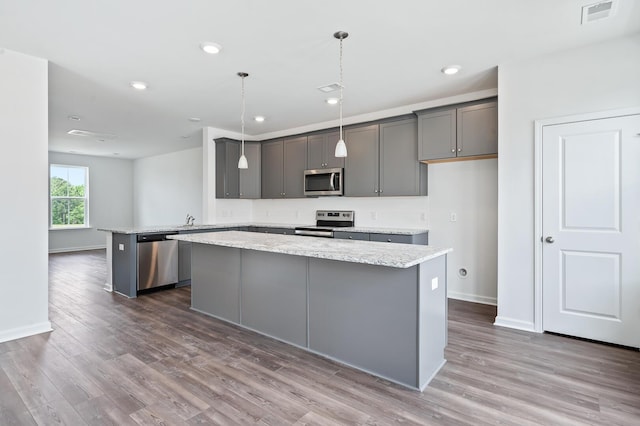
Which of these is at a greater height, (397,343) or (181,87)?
(181,87)

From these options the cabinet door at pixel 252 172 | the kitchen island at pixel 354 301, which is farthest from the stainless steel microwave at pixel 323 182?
the kitchen island at pixel 354 301

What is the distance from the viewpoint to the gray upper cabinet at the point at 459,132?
12.3 ft

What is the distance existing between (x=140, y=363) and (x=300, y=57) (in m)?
2.92

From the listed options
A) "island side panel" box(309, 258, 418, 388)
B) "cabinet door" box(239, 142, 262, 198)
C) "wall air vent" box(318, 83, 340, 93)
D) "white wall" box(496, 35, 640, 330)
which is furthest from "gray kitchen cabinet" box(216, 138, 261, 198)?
"white wall" box(496, 35, 640, 330)

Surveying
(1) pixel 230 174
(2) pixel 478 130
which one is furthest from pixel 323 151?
(2) pixel 478 130

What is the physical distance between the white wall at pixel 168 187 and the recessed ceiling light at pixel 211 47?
5212mm

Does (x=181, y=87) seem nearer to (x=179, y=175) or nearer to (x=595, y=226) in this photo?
(x=595, y=226)

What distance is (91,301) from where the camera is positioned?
422 cm

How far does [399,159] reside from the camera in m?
4.52

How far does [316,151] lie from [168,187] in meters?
5.21

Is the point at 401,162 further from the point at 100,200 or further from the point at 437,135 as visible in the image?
the point at 100,200

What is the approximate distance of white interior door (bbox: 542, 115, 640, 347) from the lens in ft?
9.14

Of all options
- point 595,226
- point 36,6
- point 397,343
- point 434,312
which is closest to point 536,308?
point 595,226

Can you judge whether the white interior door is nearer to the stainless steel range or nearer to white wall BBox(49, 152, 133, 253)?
the stainless steel range
